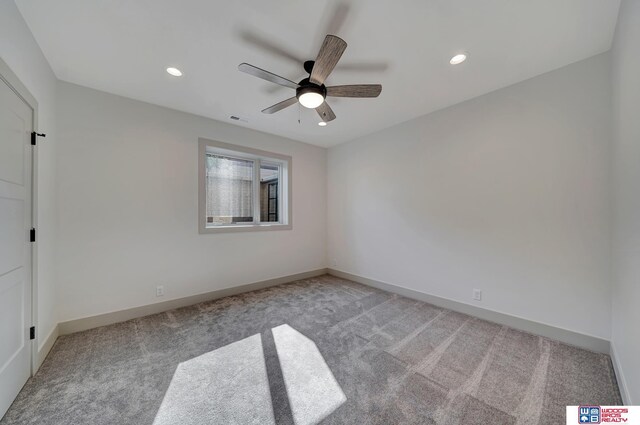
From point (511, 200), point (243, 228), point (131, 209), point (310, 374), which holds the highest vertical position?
point (511, 200)

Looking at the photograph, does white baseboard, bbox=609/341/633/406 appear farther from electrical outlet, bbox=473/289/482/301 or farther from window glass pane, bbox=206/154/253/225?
window glass pane, bbox=206/154/253/225

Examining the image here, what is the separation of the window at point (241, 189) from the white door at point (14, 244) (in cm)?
167

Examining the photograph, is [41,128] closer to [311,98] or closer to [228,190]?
[228,190]

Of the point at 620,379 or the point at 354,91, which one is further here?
the point at 354,91

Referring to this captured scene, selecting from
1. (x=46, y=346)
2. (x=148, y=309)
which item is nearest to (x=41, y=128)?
(x=46, y=346)

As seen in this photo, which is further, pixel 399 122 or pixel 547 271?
pixel 399 122

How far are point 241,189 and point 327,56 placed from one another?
2.81 m

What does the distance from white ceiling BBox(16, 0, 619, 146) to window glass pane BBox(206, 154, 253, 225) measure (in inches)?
46.3

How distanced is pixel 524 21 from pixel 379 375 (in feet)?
9.73

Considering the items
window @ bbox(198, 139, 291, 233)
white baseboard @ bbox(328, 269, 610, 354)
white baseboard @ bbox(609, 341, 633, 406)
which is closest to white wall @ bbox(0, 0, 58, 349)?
window @ bbox(198, 139, 291, 233)

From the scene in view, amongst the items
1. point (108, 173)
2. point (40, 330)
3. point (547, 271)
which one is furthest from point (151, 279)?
point (547, 271)

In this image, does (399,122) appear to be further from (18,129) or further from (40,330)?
(40,330)

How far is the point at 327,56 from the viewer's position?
1699 mm

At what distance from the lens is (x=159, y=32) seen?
1824 mm
